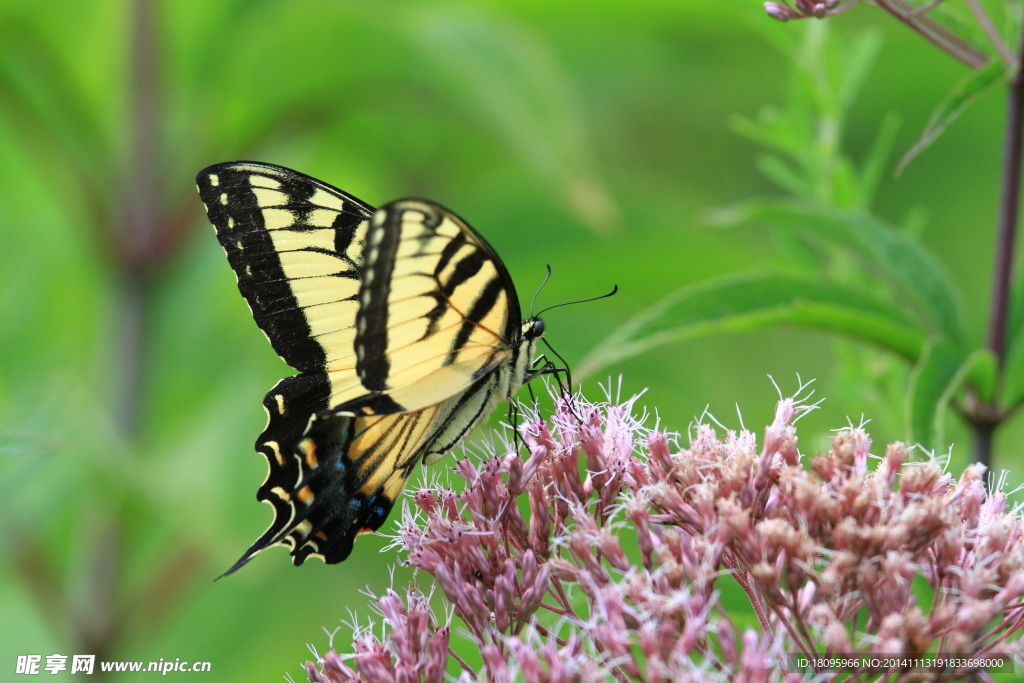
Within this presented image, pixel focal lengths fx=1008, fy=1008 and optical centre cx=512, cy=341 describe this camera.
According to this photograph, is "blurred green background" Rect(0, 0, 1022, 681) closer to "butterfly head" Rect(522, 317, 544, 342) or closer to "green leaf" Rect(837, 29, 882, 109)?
"green leaf" Rect(837, 29, 882, 109)

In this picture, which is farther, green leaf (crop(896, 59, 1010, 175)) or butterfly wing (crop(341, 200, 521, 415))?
butterfly wing (crop(341, 200, 521, 415))

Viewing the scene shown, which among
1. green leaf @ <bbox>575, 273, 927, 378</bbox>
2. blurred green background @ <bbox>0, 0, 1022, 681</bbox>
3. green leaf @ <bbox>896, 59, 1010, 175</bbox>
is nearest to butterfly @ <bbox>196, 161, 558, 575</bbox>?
green leaf @ <bbox>575, 273, 927, 378</bbox>

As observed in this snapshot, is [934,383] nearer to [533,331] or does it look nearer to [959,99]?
[959,99]

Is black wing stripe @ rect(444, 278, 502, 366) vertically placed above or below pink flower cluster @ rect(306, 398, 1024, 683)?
above

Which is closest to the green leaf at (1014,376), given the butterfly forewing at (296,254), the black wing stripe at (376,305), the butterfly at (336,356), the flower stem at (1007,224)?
the flower stem at (1007,224)

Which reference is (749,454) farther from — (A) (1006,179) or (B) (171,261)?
(B) (171,261)

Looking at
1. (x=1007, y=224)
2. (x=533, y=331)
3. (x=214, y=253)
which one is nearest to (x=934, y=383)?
(x=1007, y=224)

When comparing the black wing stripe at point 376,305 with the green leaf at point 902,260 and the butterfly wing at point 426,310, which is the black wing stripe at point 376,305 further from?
the green leaf at point 902,260
